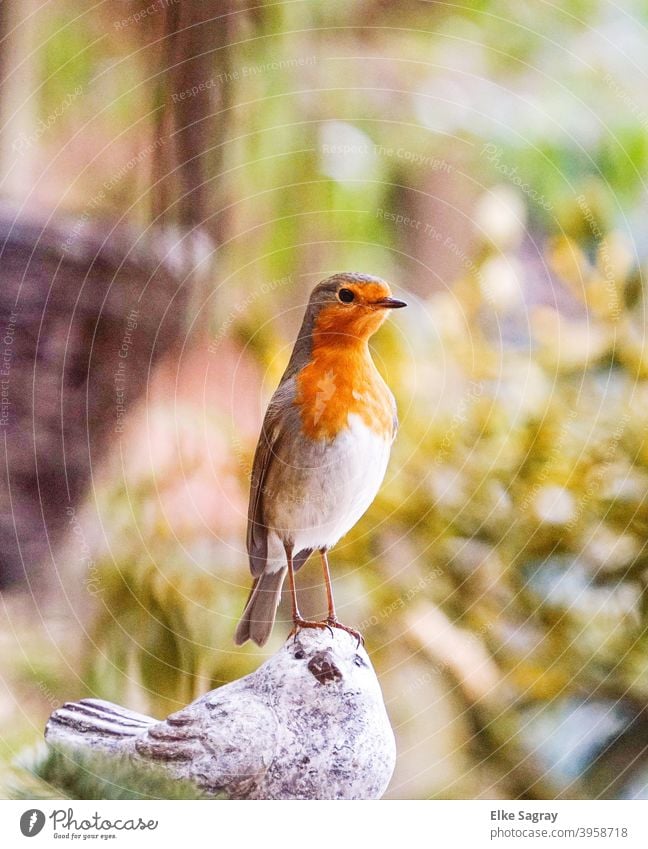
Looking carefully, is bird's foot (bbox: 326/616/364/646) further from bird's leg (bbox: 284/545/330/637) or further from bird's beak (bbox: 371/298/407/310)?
bird's beak (bbox: 371/298/407/310)

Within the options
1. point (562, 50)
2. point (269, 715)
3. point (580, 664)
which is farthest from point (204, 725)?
point (562, 50)

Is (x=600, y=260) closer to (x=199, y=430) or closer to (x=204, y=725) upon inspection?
(x=199, y=430)

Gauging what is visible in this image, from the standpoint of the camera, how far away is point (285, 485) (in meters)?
0.93

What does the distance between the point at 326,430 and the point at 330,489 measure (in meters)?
0.07

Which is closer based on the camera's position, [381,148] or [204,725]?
[204,725]

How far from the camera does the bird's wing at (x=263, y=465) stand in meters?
0.93

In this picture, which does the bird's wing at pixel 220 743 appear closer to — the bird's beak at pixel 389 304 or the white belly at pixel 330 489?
the white belly at pixel 330 489

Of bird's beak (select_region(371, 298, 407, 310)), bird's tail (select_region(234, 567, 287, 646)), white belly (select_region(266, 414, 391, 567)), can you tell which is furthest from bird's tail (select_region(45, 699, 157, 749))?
bird's beak (select_region(371, 298, 407, 310))

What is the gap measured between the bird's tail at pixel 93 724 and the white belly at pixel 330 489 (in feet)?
0.82

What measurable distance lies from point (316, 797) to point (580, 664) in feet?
1.14

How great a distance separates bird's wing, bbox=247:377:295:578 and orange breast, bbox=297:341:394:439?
2cm
